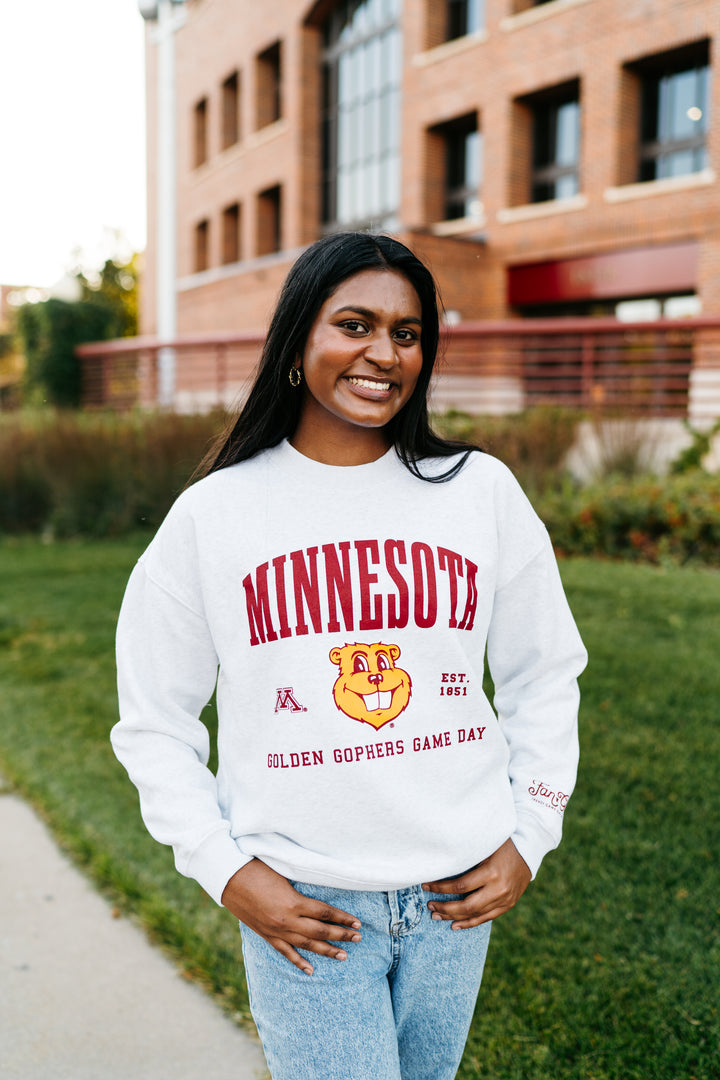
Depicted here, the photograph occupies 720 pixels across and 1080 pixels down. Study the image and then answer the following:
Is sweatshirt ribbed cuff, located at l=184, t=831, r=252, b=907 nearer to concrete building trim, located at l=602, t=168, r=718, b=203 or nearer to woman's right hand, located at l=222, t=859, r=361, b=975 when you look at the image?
woman's right hand, located at l=222, t=859, r=361, b=975

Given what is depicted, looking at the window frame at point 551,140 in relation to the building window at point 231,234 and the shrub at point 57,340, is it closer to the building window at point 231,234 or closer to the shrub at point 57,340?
the shrub at point 57,340

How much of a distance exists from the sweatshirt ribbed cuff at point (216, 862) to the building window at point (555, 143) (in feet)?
65.8

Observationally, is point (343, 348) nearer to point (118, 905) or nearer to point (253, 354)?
point (118, 905)

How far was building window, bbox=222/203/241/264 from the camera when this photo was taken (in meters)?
27.9

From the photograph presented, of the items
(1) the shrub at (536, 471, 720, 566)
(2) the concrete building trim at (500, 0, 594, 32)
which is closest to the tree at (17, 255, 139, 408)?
(2) the concrete building trim at (500, 0, 594, 32)

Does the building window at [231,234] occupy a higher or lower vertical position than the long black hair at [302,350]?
higher

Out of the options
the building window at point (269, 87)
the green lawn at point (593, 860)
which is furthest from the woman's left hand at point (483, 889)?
the building window at point (269, 87)

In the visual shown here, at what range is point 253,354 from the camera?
18.0 metres

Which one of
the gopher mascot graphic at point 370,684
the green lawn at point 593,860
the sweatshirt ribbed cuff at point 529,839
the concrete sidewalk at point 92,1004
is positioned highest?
the gopher mascot graphic at point 370,684

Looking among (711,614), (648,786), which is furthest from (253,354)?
(648,786)

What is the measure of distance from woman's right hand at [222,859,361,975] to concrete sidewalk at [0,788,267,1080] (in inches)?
50.8

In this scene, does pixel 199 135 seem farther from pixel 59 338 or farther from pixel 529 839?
pixel 529 839

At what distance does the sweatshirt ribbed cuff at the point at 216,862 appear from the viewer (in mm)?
1484

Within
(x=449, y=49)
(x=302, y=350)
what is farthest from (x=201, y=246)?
(x=302, y=350)
